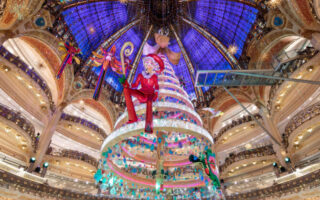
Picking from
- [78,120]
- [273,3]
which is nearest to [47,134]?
[78,120]

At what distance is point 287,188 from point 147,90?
1419 centimetres

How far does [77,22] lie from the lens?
20.9 m

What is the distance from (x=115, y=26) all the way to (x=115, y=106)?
1120 cm

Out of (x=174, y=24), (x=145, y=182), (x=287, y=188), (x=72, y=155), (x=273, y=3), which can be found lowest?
(x=145, y=182)

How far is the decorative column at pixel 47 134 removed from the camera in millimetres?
16344

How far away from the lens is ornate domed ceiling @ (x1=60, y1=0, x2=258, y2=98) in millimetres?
20953

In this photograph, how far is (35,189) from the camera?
45.9ft

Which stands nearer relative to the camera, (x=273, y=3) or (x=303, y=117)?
(x=303, y=117)

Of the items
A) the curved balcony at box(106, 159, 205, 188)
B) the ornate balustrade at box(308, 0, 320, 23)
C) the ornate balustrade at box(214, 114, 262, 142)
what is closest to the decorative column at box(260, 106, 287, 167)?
the ornate balustrade at box(214, 114, 262, 142)

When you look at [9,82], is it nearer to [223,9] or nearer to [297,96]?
[223,9]

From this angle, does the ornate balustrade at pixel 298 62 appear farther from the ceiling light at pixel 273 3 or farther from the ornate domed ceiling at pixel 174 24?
the ornate domed ceiling at pixel 174 24

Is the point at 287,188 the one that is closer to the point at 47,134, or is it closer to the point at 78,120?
the point at 78,120

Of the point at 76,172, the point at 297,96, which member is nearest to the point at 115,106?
the point at 76,172

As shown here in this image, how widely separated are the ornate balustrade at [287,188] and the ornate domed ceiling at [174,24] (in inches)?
549
